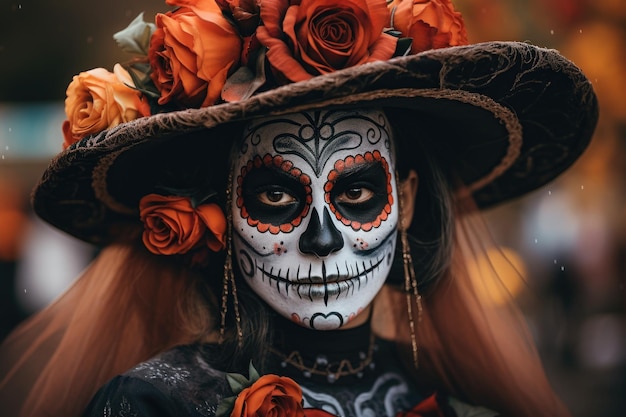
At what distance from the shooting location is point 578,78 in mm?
1969

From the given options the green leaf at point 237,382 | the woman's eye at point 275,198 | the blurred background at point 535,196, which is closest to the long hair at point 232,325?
the green leaf at point 237,382

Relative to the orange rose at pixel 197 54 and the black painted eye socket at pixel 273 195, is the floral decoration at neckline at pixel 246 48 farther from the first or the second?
the black painted eye socket at pixel 273 195

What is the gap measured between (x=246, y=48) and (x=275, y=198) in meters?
0.36

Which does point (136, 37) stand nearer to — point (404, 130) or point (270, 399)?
point (404, 130)

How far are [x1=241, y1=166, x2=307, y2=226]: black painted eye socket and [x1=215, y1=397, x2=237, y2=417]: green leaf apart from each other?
0.42 m

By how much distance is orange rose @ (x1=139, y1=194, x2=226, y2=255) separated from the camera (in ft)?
6.45

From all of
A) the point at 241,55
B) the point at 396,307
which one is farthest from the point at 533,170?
the point at 241,55

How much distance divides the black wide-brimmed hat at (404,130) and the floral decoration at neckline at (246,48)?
0.08 feet

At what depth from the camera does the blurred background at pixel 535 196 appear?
4.23 m

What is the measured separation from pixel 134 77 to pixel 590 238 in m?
3.79

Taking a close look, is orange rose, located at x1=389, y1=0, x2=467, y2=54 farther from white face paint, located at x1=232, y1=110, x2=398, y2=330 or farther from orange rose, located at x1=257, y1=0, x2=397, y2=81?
white face paint, located at x1=232, y1=110, x2=398, y2=330

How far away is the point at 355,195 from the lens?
1989 millimetres

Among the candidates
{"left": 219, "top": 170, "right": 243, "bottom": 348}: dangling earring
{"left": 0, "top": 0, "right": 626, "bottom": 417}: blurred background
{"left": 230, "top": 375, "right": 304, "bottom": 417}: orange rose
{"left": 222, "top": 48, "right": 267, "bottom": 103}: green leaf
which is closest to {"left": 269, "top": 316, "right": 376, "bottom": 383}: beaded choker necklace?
{"left": 219, "top": 170, "right": 243, "bottom": 348}: dangling earring

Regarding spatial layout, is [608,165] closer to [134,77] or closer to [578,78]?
[578,78]
